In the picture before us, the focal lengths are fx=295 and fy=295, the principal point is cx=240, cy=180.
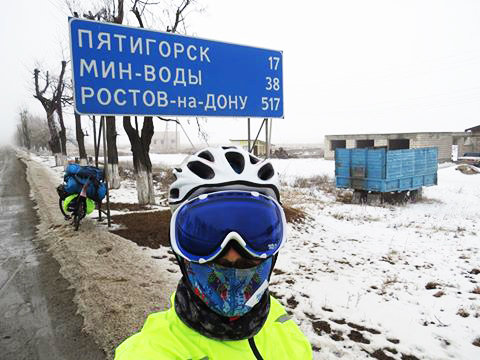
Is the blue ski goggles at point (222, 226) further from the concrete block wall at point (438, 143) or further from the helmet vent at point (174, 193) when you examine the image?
the concrete block wall at point (438, 143)

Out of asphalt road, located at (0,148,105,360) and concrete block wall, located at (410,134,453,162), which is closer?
asphalt road, located at (0,148,105,360)

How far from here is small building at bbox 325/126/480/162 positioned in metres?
32.5

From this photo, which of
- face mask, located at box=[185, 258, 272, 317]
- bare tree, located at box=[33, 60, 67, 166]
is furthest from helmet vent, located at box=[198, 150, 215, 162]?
bare tree, located at box=[33, 60, 67, 166]

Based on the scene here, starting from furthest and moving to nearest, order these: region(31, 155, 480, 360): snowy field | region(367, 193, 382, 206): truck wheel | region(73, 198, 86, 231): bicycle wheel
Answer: region(367, 193, 382, 206): truck wheel, region(73, 198, 86, 231): bicycle wheel, region(31, 155, 480, 360): snowy field

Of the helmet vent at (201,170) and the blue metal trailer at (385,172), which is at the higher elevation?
the helmet vent at (201,170)

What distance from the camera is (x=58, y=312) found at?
3713 millimetres

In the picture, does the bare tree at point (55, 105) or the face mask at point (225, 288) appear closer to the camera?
the face mask at point (225, 288)

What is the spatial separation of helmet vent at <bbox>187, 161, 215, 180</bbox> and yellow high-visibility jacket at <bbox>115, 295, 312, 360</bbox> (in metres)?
0.64

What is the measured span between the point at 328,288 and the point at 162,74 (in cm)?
456

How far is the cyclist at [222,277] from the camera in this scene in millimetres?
1265

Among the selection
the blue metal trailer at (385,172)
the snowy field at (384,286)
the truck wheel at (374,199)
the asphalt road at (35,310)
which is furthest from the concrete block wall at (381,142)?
the asphalt road at (35,310)

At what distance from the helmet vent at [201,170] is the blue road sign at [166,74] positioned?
13.4 feet

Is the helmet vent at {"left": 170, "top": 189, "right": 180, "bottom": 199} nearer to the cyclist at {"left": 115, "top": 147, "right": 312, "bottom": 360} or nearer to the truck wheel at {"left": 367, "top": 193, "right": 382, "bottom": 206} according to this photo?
the cyclist at {"left": 115, "top": 147, "right": 312, "bottom": 360}

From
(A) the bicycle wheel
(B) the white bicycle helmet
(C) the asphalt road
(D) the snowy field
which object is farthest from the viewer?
(A) the bicycle wheel
